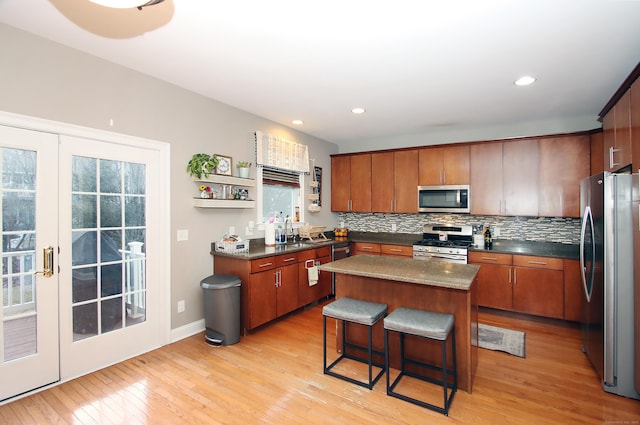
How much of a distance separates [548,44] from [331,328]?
128 inches

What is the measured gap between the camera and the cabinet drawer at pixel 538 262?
3.75 meters

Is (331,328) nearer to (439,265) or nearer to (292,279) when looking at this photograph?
(292,279)

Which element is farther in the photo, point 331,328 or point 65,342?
point 331,328

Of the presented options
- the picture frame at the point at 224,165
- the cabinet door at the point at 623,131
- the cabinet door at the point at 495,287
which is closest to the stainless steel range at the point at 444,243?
the cabinet door at the point at 495,287

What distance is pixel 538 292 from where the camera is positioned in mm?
3846

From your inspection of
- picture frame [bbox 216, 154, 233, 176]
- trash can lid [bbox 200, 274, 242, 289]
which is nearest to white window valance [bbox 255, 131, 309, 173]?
picture frame [bbox 216, 154, 233, 176]

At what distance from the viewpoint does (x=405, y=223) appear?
5352 millimetres

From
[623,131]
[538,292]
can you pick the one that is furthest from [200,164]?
[538,292]

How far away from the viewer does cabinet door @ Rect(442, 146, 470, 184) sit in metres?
4.57

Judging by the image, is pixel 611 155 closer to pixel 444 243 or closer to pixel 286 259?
pixel 444 243

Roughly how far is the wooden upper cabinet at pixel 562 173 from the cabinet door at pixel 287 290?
3270mm

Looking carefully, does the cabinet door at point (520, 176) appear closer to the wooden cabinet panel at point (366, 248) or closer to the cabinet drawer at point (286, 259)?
the wooden cabinet panel at point (366, 248)

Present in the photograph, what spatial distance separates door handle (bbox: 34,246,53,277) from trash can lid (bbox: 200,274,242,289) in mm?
1219

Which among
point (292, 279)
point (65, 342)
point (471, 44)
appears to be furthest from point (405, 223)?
point (65, 342)
